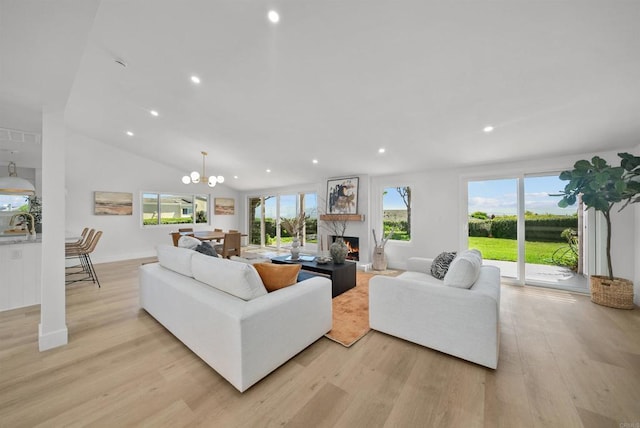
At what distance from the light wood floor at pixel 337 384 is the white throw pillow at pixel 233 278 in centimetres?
64

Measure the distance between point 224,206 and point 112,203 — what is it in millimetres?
3141

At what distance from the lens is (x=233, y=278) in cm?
187

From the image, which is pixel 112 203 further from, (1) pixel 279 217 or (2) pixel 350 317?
(2) pixel 350 317

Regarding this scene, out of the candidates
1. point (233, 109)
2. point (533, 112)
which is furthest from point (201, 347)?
point (533, 112)

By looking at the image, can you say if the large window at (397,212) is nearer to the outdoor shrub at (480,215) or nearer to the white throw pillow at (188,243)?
the outdoor shrub at (480,215)

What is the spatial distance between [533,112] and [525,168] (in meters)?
1.77

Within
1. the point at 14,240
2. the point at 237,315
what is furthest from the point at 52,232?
the point at 237,315

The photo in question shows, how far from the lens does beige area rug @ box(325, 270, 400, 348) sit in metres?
2.36

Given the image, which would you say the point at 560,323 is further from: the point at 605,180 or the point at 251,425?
the point at 251,425

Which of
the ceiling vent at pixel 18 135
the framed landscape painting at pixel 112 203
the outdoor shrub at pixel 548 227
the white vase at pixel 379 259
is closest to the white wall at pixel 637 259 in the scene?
the outdoor shrub at pixel 548 227

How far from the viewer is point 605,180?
282cm

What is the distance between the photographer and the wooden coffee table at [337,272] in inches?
137

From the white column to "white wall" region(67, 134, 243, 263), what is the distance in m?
4.50

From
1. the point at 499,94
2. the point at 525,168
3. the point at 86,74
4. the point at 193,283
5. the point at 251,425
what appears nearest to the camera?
the point at 251,425
